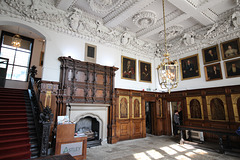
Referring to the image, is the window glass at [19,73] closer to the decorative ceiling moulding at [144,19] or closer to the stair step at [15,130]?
the stair step at [15,130]

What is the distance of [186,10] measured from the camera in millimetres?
6973

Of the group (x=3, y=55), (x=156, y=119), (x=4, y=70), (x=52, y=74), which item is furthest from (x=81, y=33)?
(x=156, y=119)

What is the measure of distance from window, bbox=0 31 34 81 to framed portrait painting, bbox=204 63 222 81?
11920 mm

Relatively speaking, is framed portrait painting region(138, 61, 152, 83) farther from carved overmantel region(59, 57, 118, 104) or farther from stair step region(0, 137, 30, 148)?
stair step region(0, 137, 30, 148)

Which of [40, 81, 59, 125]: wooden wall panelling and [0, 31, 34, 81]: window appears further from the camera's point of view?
[0, 31, 34, 81]: window

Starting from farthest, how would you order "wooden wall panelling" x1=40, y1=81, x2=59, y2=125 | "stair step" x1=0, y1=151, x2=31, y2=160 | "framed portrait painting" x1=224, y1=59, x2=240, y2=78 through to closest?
"framed portrait painting" x1=224, y1=59, x2=240, y2=78
"wooden wall panelling" x1=40, y1=81, x2=59, y2=125
"stair step" x1=0, y1=151, x2=31, y2=160

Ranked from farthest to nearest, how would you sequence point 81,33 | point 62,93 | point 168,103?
point 168,103 → point 81,33 → point 62,93

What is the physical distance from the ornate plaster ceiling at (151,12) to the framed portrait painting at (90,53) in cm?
167

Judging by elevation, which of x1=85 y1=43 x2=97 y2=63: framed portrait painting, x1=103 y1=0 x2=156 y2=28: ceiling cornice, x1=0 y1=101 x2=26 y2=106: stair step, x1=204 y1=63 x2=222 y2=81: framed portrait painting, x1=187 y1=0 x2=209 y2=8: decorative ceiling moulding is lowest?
x1=0 y1=101 x2=26 y2=106: stair step

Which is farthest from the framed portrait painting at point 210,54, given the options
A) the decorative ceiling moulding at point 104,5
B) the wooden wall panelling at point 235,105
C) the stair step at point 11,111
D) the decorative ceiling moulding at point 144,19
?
the stair step at point 11,111

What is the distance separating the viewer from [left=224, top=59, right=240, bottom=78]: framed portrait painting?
7.22m

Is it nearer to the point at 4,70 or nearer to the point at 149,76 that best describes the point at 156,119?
the point at 149,76

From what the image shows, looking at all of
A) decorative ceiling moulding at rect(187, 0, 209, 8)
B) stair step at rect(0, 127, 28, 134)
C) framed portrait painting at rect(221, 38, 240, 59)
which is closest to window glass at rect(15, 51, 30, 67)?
stair step at rect(0, 127, 28, 134)

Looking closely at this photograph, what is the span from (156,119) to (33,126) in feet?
24.4
